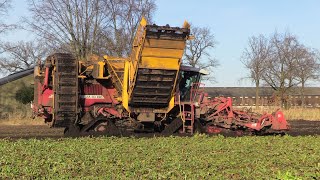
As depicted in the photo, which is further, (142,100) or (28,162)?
(142,100)

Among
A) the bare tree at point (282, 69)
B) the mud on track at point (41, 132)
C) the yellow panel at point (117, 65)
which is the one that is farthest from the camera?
the bare tree at point (282, 69)

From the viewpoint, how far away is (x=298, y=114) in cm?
3119

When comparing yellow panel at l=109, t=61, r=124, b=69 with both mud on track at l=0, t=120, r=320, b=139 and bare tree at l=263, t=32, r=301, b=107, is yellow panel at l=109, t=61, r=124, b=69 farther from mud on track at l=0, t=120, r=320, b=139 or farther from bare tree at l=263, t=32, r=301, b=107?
bare tree at l=263, t=32, r=301, b=107

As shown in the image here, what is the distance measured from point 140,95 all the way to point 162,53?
178 centimetres

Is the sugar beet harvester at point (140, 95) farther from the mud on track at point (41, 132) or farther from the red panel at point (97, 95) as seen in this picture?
the mud on track at point (41, 132)

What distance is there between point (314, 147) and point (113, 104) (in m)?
7.36

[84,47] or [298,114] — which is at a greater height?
[84,47]

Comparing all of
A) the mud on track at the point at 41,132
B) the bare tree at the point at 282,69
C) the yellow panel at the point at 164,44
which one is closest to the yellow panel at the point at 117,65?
the yellow panel at the point at 164,44

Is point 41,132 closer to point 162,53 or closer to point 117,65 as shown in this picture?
point 117,65

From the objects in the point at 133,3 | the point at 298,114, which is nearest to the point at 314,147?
the point at 298,114

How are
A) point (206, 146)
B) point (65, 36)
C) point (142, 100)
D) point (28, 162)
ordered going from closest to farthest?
point (28, 162) → point (206, 146) → point (142, 100) → point (65, 36)

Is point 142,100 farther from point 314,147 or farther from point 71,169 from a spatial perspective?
point 71,169

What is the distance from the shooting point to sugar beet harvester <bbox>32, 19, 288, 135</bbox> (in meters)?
Result: 13.7

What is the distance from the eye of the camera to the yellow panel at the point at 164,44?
13.2 meters
